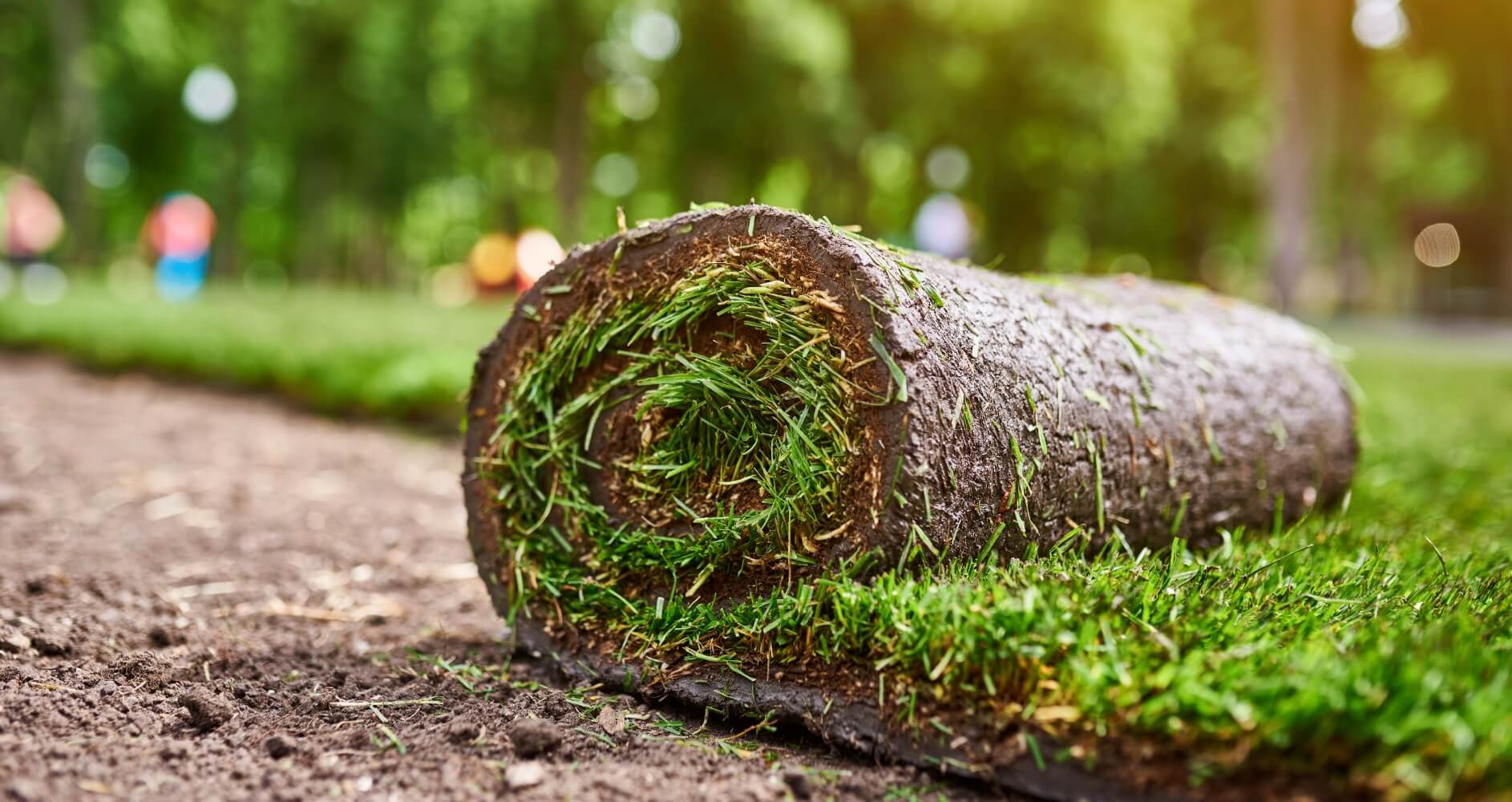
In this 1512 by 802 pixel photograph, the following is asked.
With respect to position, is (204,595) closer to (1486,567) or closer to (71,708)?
(71,708)

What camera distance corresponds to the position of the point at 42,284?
18.7 m

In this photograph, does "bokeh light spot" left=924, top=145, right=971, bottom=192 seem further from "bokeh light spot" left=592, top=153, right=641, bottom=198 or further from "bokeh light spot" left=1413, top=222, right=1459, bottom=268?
"bokeh light spot" left=592, top=153, right=641, bottom=198

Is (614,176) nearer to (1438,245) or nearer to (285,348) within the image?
(1438,245)

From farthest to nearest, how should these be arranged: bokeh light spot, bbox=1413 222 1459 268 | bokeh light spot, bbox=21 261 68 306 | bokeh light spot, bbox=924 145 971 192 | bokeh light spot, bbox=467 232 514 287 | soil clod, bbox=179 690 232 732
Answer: bokeh light spot, bbox=1413 222 1459 268 < bokeh light spot, bbox=924 145 971 192 < bokeh light spot, bbox=467 232 514 287 < bokeh light spot, bbox=21 261 68 306 < soil clod, bbox=179 690 232 732

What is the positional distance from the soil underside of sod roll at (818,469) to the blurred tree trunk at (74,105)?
22.0 metres

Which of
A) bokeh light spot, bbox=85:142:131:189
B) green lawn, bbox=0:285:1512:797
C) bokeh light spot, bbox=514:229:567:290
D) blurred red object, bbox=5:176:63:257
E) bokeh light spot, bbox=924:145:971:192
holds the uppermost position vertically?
bokeh light spot, bbox=85:142:131:189

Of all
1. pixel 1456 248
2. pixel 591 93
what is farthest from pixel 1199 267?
pixel 591 93

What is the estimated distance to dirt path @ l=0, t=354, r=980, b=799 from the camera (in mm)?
1923

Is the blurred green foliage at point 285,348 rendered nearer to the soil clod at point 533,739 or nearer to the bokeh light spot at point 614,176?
the soil clod at point 533,739

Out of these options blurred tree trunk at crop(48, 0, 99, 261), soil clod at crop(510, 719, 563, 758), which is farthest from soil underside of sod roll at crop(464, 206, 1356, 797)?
blurred tree trunk at crop(48, 0, 99, 261)

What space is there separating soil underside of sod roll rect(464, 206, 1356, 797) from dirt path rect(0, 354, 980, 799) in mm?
162

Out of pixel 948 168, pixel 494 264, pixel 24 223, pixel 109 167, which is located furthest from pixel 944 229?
pixel 109 167

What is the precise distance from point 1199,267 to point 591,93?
21.2 meters

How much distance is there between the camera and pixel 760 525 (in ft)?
7.57
